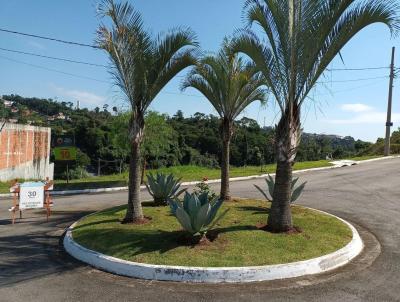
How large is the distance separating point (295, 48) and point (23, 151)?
21122 mm

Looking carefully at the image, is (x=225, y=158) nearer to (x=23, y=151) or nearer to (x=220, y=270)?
(x=220, y=270)

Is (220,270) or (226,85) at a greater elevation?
(226,85)

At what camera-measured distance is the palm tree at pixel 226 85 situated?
12141 millimetres

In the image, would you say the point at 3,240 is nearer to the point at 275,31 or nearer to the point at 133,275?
the point at 133,275

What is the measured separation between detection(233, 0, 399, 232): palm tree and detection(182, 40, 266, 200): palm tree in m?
3.20

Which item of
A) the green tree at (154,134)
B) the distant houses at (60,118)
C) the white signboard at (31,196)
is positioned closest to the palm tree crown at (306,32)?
the white signboard at (31,196)

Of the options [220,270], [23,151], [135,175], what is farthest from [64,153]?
[220,270]

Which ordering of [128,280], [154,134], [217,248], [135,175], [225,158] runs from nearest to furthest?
1. [128,280]
2. [217,248]
3. [135,175]
4. [225,158]
5. [154,134]

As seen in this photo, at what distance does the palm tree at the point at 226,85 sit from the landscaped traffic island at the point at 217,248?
3.34 m

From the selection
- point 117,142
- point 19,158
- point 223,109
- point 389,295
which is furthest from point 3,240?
point 19,158

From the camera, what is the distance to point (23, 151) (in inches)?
1008

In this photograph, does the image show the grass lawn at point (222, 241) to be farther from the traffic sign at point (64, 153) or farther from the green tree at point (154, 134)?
the traffic sign at point (64, 153)

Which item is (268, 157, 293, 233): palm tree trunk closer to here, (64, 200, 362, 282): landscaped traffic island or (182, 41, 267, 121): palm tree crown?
(64, 200, 362, 282): landscaped traffic island

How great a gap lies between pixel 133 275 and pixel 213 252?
136cm
